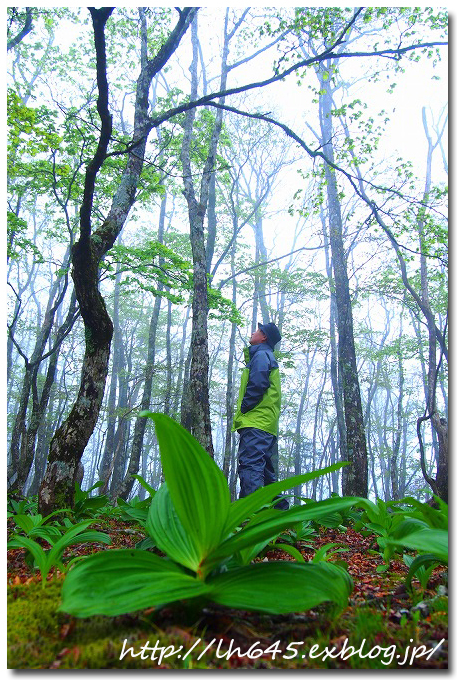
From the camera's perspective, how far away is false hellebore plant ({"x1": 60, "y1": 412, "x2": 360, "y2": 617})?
3.29ft

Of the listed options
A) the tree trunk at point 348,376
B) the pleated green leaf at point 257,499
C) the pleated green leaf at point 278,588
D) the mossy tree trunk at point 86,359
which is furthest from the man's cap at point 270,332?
the pleated green leaf at point 278,588

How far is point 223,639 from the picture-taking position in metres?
1.02

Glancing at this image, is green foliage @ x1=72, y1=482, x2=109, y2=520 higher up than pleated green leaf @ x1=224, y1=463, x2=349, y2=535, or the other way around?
pleated green leaf @ x1=224, y1=463, x2=349, y2=535

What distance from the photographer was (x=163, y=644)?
0.96 metres

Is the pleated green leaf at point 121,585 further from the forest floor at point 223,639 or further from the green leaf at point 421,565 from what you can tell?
the green leaf at point 421,565

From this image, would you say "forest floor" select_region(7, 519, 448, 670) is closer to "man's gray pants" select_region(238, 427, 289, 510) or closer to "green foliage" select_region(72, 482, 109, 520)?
"man's gray pants" select_region(238, 427, 289, 510)

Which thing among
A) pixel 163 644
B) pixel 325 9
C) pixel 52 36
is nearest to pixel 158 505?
pixel 163 644

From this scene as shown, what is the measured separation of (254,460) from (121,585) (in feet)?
9.24

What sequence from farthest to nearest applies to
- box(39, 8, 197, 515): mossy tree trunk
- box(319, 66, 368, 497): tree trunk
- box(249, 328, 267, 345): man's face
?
box(319, 66, 368, 497): tree trunk < box(249, 328, 267, 345): man's face < box(39, 8, 197, 515): mossy tree trunk

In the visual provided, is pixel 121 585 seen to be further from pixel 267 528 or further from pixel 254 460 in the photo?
pixel 254 460

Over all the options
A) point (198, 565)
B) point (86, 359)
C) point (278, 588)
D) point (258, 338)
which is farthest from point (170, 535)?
point (258, 338)

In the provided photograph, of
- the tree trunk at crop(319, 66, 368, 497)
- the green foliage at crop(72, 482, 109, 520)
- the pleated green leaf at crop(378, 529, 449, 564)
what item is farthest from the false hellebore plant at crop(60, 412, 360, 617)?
the tree trunk at crop(319, 66, 368, 497)

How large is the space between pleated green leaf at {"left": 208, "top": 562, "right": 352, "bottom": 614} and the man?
262 centimetres

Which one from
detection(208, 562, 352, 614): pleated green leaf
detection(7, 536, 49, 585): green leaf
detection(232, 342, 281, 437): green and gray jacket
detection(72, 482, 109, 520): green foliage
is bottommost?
detection(72, 482, 109, 520): green foliage
